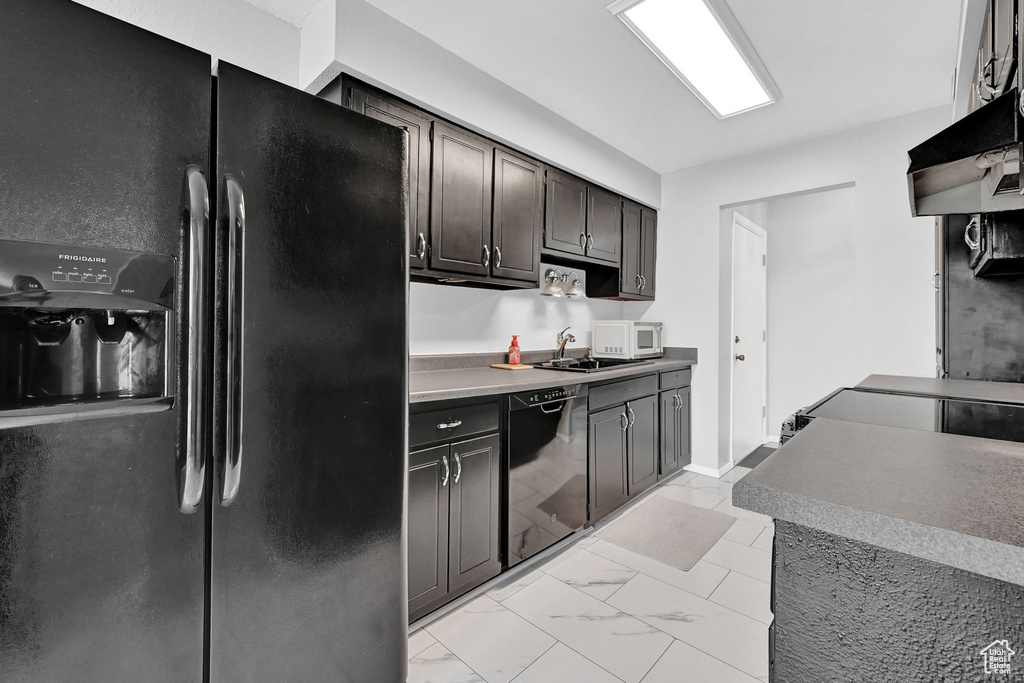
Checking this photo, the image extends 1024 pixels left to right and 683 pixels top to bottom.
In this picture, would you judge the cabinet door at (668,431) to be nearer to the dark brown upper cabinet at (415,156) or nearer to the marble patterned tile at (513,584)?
the marble patterned tile at (513,584)

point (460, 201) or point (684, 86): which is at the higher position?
point (684, 86)

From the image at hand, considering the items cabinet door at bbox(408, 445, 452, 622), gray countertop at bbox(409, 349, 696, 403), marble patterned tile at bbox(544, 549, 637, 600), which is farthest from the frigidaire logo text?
marble patterned tile at bbox(544, 549, 637, 600)

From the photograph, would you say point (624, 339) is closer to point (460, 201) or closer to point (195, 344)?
point (460, 201)

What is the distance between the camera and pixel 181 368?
0.93m

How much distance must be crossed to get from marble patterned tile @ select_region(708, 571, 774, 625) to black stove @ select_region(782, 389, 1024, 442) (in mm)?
988

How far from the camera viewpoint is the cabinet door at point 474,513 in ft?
6.03

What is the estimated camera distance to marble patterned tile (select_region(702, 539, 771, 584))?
7.27 ft

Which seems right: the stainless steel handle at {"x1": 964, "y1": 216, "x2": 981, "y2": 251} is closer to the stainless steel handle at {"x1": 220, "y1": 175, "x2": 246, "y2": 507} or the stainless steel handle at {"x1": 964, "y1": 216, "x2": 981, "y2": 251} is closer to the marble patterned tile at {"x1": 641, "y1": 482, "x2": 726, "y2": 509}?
the marble patterned tile at {"x1": 641, "y1": 482, "x2": 726, "y2": 509}

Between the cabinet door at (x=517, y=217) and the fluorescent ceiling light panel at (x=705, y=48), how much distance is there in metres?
0.91

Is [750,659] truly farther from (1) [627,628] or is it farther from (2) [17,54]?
(2) [17,54]

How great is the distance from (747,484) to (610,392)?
211cm

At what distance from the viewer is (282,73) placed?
6.50 ft

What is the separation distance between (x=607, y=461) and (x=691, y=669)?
1.22 meters

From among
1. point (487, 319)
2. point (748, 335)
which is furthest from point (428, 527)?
point (748, 335)
